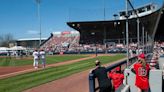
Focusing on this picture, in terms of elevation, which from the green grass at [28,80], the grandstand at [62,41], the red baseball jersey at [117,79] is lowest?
the green grass at [28,80]

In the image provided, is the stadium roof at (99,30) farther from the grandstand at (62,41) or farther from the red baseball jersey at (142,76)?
the red baseball jersey at (142,76)

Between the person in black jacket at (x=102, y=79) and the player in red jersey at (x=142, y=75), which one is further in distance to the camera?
the player in red jersey at (x=142, y=75)

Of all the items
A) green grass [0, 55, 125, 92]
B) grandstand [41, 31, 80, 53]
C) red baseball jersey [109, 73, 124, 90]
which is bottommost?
green grass [0, 55, 125, 92]

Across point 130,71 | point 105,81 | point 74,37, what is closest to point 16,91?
point 130,71

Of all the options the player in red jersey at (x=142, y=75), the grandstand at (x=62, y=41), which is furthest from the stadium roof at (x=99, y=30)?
the player in red jersey at (x=142, y=75)

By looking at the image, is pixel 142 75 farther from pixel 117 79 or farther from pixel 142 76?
pixel 117 79

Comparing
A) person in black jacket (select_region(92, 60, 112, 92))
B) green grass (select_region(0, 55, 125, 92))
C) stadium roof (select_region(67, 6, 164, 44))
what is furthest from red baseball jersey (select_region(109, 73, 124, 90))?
stadium roof (select_region(67, 6, 164, 44))

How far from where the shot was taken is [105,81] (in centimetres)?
810

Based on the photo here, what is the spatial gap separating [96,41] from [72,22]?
43.2 feet

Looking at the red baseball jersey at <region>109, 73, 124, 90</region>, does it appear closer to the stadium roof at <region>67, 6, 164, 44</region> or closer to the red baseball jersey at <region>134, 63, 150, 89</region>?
the red baseball jersey at <region>134, 63, 150, 89</region>

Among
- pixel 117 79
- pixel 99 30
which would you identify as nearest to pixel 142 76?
pixel 117 79

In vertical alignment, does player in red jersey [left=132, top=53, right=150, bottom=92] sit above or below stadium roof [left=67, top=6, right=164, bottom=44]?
below

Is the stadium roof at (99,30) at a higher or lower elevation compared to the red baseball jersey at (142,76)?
higher

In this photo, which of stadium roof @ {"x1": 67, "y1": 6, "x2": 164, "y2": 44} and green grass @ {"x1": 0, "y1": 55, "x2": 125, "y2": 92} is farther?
stadium roof @ {"x1": 67, "y1": 6, "x2": 164, "y2": 44}
